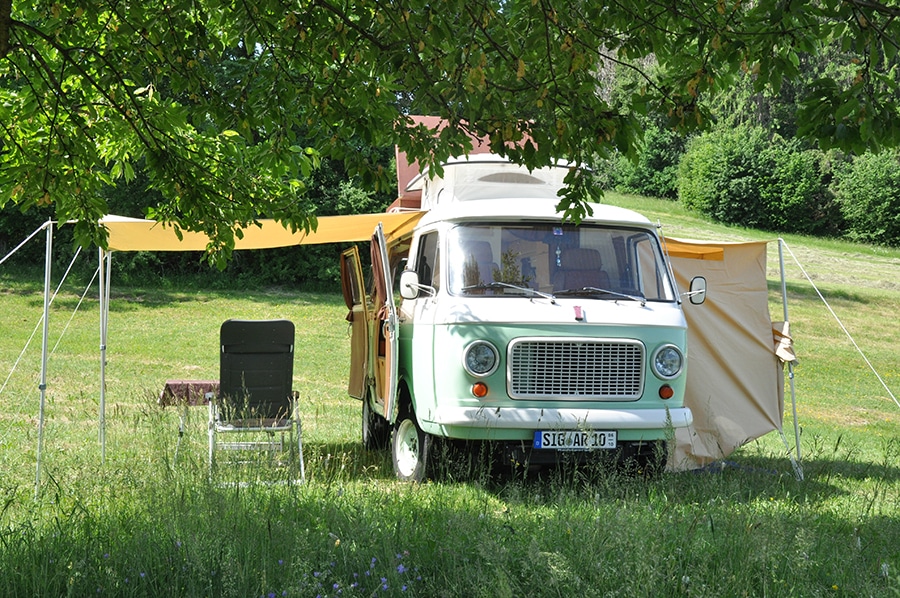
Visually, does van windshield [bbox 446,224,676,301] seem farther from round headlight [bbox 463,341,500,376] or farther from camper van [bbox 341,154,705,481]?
round headlight [bbox 463,341,500,376]

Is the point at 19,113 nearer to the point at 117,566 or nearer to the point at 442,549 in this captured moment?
the point at 117,566

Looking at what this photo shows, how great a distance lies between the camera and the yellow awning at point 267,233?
368 inches

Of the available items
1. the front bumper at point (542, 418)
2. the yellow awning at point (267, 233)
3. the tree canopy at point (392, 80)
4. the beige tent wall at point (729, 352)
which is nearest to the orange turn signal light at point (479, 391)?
the front bumper at point (542, 418)

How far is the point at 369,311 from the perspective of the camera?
10055mm

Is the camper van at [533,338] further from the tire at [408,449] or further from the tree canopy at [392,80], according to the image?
the tree canopy at [392,80]

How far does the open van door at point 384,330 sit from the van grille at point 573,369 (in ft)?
3.91

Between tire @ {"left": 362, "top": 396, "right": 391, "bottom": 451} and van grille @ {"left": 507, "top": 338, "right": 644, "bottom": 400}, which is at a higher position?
van grille @ {"left": 507, "top": 338, "right": 644, "bottom": 400}

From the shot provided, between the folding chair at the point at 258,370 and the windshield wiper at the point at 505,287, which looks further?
the folding chair at the point at 258,370

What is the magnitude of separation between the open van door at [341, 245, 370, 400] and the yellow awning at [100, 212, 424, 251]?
0.27 metres

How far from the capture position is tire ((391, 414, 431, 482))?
318 inches

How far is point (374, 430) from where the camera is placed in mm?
10516

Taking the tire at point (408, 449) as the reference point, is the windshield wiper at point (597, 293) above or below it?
above

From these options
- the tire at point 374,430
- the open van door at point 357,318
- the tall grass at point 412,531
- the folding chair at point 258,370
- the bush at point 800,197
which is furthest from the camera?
the bush at point 800,197

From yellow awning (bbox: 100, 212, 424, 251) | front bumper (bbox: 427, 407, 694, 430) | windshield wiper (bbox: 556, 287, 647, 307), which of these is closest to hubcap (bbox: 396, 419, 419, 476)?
front bumper (bbox: 427, 407, 694, 430)
